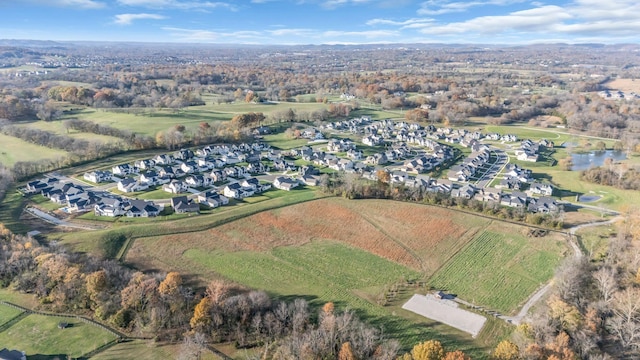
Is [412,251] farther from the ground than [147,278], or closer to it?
closer to it

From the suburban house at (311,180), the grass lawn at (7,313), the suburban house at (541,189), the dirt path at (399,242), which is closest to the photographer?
the grass lawn at (7,313)

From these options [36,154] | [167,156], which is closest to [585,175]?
[167,156]

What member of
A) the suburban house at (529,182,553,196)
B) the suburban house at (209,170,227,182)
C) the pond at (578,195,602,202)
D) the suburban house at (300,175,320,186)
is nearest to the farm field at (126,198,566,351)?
the suburban house at (300,175,320,186)

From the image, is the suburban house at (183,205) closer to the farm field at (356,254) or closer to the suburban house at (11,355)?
the farm field at (356,254)

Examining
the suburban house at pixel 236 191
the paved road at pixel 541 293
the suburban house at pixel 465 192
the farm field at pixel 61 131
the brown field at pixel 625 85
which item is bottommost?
the paved road at pixel 541 293

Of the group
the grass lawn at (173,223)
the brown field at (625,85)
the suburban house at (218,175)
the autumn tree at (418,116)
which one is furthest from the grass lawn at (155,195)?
the brown field at (625,85)

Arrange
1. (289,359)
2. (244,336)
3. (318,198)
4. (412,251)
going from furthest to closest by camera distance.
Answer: (318,198) < (412,251) < (244,336) < (289,359)

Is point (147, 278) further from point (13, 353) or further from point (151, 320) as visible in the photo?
point (13, 353)

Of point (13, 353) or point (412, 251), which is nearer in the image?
point (13, 353)
